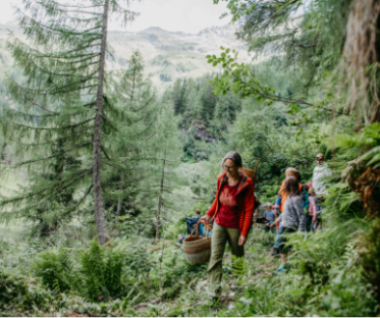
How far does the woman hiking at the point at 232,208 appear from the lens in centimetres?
214

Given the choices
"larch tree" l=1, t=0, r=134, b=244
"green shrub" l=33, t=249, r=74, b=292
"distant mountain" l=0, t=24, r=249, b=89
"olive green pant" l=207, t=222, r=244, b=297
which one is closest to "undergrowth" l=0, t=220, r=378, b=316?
"green shrub" l=33, t=249, r=74, b=292

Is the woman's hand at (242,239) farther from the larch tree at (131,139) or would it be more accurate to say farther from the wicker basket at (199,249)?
the larch tree at (131,139)

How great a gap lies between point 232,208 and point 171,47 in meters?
3.07

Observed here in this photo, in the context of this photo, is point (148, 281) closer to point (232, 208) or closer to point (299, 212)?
point (232, 208)

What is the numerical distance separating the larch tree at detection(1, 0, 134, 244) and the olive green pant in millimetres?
2543

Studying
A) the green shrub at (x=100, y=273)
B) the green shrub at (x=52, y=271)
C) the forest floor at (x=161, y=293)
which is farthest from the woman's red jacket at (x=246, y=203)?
Answer: the green shrub at (x=52, y=271)

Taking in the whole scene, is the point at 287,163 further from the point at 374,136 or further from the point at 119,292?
the point at 119,292

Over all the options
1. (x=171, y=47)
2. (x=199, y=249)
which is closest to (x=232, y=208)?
(x=199, y=249)

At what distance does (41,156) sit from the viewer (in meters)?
3.89

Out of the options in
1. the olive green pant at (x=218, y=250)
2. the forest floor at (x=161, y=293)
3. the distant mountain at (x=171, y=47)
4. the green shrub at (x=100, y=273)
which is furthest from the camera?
the distant mountain at (x=171, y=47)

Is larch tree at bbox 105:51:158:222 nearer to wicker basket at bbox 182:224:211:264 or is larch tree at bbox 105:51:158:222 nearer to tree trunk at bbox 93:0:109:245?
tree trunk at bbox 93:0:109:245

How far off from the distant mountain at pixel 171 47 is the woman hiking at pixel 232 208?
185 cm

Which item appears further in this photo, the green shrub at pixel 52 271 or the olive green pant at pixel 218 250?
the green shrub at pixel 52 271

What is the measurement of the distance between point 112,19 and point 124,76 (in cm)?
109
